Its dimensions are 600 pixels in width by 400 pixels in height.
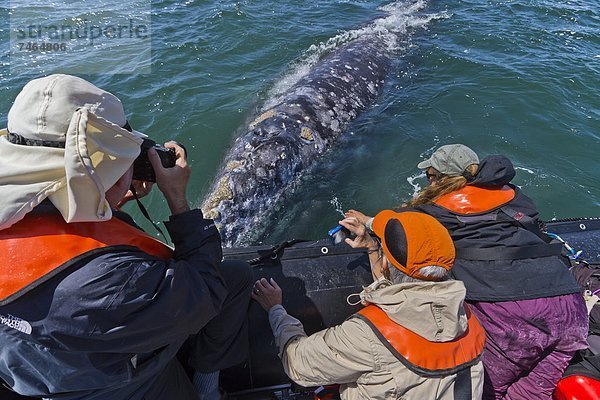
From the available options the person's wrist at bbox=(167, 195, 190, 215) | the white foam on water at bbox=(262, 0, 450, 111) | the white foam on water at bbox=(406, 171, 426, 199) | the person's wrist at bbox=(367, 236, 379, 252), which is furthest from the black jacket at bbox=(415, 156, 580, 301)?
the white foam on water at bbox=(262, 0, 450, 111)

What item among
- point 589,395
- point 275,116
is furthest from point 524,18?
point 589,395

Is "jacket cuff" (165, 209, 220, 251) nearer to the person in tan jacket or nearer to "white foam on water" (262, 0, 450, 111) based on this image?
the person in tan jacket

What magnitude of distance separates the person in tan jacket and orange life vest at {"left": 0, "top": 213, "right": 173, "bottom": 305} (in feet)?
4.64

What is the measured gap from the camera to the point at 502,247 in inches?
124

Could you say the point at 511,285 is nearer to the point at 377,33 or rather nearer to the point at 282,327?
the point at 282,327

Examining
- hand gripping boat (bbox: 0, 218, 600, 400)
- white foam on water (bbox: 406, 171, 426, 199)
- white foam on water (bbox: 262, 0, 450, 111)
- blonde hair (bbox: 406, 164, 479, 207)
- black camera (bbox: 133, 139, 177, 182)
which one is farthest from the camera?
white foam on water (bbox: 262, 0, 450, 111)

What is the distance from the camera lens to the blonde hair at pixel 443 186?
3.54 metres

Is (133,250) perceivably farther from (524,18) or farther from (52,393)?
(524,18)

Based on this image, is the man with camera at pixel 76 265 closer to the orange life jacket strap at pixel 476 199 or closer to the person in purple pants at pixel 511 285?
the person in purple pants at pixel 511 285

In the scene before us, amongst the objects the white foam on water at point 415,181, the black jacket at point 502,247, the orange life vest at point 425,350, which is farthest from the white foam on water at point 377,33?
the orange life vest at point 425,350

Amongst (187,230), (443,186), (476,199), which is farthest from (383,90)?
(187,230)

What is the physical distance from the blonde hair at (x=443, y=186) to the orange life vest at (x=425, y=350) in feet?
4.85

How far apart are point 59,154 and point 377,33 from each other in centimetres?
1140

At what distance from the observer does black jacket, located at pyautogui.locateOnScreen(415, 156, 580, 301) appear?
3027 millimetres
